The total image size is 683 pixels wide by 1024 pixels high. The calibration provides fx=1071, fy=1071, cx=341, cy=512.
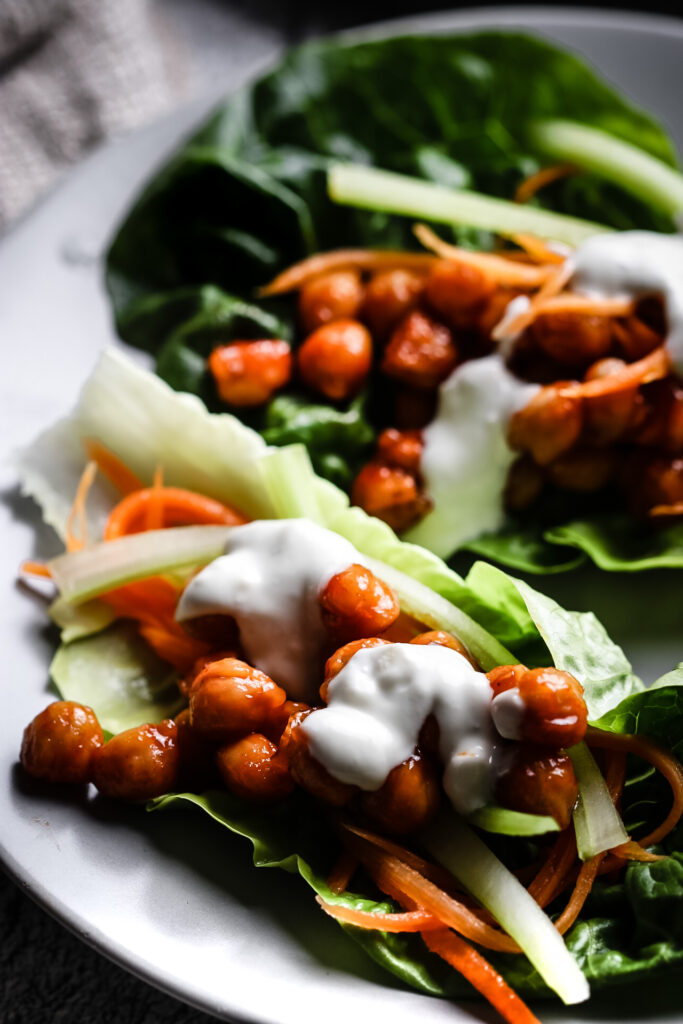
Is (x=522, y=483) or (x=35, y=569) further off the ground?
(x=35, y=569)

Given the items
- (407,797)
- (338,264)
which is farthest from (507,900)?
(338,264)

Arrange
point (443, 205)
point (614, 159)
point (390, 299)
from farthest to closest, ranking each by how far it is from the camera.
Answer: point (614, 159)
point (443, 205)
point (390, 299)

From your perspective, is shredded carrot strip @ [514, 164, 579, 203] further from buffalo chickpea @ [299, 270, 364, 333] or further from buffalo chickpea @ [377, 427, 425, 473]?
buffalo chickpea @ [377, 427, 425, 473]

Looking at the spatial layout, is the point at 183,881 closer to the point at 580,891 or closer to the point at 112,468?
the point at 580,891

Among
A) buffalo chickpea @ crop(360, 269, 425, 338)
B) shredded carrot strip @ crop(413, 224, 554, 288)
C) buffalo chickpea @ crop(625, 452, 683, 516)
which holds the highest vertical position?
shredded carrot strip @ crop(413, 224, 554, 288)

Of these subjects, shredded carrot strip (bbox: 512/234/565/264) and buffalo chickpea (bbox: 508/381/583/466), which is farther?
shredded carrot strip (bbox: 512/234/565/264)

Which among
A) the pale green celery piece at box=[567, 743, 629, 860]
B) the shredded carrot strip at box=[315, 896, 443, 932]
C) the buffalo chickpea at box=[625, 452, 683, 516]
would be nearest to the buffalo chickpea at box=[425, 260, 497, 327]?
the buffalo chickpea at box=[625, 452, 683, 516]
